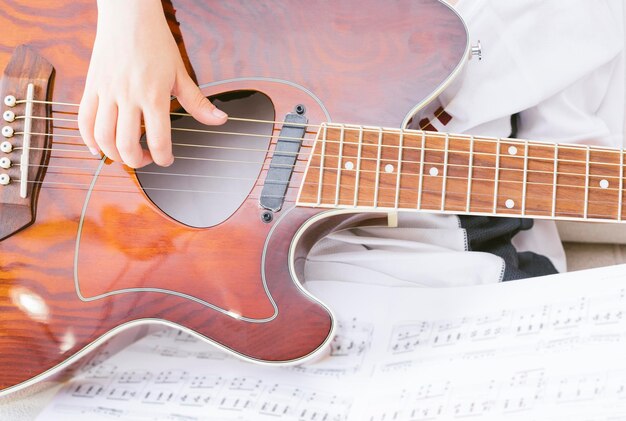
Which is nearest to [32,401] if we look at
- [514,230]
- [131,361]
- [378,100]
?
[131,361]

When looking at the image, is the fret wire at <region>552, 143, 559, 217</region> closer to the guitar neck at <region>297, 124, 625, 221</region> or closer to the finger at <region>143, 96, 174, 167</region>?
the guitar neck at <region>297, 124, 625, 221</region>

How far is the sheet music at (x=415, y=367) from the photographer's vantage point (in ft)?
2.43

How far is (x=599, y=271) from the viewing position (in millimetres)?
811

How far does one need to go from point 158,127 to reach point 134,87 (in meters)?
0.06

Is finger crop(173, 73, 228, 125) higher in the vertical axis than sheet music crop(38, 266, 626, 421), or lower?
higher

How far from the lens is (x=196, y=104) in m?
0.79

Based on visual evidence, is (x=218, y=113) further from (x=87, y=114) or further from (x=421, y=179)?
(x=421, y=179)

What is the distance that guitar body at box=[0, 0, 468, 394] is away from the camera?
2.64 feet

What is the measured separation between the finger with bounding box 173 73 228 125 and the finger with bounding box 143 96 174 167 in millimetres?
29

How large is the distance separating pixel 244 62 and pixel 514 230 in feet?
1.55

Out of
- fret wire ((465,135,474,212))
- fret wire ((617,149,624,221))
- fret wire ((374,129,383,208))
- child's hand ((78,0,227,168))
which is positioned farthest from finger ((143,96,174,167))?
fret wire ((617,149,624,221))

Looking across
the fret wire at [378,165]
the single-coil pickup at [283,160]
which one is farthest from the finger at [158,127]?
the fret wire at [378,165]

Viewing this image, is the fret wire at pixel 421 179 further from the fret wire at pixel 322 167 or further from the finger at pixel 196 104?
the finger at pixel 196 104

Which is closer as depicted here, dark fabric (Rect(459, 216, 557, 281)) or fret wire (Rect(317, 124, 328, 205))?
fret wire (Rect(317, 124, 328, 205))
